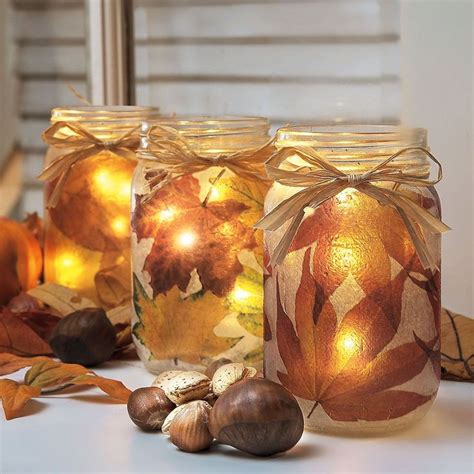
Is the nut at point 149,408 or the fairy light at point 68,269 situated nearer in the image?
the nut at point 149,408

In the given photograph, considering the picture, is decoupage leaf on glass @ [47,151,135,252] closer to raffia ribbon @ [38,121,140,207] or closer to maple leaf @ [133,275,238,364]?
raffia ribbon @ [38,121,140,207]

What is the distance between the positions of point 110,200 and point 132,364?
15 cm

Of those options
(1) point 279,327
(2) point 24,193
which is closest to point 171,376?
(1) point 279,327

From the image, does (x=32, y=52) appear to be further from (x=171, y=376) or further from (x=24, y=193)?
(x=171, y=376)

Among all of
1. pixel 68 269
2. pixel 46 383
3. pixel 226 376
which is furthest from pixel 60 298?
pixel 226 376

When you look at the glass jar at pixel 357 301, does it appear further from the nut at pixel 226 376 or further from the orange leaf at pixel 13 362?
the orange leaf at pixel 13 362

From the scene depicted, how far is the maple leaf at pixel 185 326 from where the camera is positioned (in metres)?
0.75

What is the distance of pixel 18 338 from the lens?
0.83 metres

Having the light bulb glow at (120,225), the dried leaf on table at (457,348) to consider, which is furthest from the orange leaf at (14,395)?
the dried leaf on table at (457,348)

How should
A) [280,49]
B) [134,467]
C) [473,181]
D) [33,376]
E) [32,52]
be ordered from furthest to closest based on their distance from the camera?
[32,52] < [280,49] < [473,181] < [33,376] < [134,467]

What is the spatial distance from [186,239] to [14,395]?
0.54 feet

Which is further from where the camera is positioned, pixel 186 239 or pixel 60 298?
pixel 60 298

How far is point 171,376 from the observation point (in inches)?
26.4

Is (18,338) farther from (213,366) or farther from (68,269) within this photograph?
(213,366)
